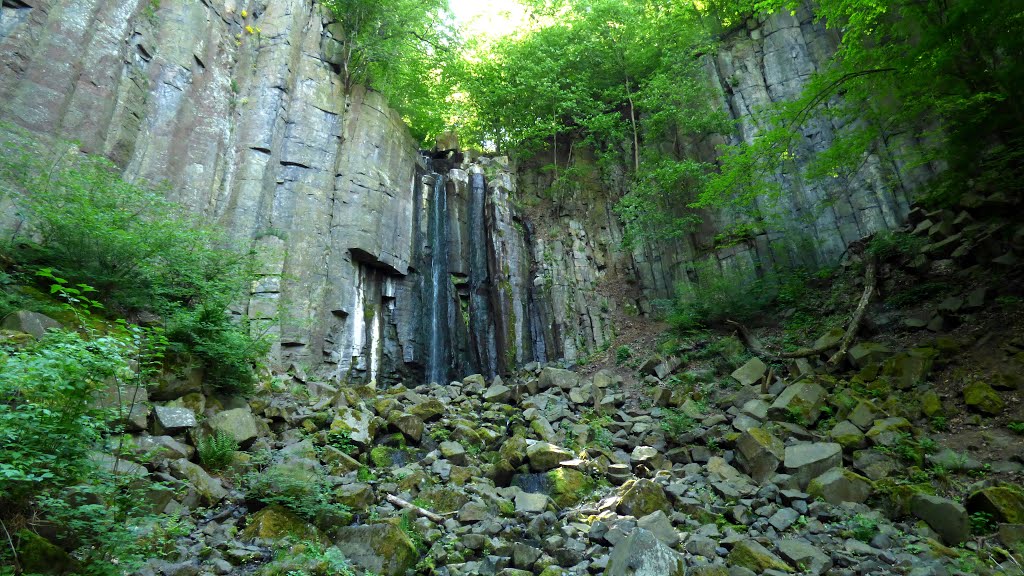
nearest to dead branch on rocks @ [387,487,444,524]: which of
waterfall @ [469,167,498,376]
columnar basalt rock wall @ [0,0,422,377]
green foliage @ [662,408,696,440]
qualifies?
green foliage @ [662,408,696,440]

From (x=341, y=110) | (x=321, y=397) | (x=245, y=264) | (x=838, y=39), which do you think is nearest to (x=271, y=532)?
(x=321, y=397)

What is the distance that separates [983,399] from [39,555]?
32.4ft

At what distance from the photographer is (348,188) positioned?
14.2 metres

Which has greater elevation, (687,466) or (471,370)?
(471,370)

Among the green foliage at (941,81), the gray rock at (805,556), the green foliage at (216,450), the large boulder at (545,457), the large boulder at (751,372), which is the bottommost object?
the gray rock at (805,556)

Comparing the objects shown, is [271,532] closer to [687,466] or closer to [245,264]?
[245,264]

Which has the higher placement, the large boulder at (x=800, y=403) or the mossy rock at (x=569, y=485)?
the large boulder at (x=800, y=403)

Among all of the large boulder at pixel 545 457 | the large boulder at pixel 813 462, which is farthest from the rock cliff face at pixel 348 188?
the large boulder at pixel 813 462

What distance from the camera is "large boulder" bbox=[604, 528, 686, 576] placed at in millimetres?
4500

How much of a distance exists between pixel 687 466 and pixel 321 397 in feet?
20.6

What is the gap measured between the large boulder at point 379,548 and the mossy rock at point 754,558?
324 centimetres

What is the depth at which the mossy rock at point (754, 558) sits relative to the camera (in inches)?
190

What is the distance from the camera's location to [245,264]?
8383mm

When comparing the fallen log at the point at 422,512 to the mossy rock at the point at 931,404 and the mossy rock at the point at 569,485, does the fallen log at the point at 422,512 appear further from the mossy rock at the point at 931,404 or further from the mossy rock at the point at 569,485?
the mossy rock at the point at 931,404
